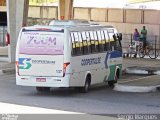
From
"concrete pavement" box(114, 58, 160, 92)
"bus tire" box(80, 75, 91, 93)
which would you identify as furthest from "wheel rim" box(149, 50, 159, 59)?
"bus tire" box(80, 75, 91, 93)

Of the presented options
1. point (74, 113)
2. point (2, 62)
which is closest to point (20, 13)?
point (2, 62)

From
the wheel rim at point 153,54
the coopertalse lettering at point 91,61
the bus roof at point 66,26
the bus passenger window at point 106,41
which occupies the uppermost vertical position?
the bus roof at point 66,26

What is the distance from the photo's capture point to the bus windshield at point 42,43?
19.8 m

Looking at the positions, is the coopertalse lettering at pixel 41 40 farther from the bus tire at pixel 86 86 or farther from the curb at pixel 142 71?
the curb at pixel 142 71

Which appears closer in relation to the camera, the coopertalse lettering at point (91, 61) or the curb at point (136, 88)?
the coopertalse lettering at point (91, 61)

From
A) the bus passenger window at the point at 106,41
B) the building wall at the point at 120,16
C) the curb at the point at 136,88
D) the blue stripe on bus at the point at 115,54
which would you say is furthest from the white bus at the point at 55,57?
the building wall at the point at 120,16

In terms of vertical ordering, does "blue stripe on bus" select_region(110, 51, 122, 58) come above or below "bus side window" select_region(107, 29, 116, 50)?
below

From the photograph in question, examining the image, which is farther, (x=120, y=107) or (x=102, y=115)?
(x=120, y=107)

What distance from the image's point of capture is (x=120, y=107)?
1716 cm

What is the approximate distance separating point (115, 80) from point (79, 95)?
12.6 feet

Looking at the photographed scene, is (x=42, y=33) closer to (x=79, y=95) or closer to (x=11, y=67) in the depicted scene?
(x=79, y=95)

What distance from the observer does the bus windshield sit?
1980cm

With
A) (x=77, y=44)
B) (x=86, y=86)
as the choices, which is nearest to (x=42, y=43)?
(x=77, y=44)

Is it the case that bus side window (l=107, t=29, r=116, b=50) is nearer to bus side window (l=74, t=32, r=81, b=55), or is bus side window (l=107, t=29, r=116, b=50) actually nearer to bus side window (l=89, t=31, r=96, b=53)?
bus side window (l=89, t=31, r=96, b=53)
